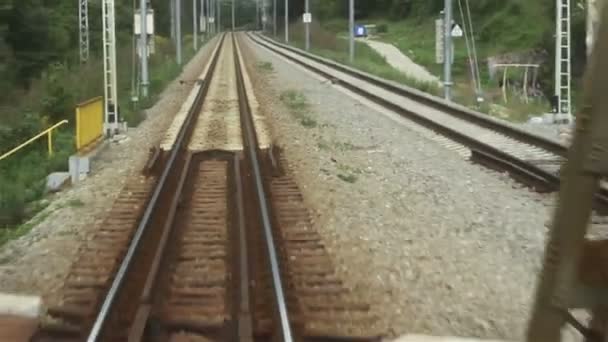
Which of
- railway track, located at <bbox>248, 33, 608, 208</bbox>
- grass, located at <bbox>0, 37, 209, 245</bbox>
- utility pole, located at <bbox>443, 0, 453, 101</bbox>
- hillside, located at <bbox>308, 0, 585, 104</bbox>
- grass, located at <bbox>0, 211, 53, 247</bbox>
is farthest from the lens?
hillside, located at <bbox>308, 0, 585, 104</bbox>

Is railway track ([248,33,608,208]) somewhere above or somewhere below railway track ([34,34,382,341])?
above

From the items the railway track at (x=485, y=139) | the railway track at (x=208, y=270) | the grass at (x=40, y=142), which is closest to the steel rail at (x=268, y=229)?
the railway track at (x=208, y=270)

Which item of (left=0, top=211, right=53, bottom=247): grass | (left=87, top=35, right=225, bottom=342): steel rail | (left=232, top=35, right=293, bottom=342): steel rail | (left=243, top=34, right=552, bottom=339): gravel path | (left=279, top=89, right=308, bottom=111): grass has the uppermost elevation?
(left=279, top=89, right=308, bottom=111): grass

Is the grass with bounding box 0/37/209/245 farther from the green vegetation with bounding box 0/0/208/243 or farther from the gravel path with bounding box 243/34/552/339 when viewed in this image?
the gravel path with bounding box 243/34/552/339

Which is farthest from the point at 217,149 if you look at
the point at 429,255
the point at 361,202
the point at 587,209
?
the point at 587,209

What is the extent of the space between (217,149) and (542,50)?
37.1m

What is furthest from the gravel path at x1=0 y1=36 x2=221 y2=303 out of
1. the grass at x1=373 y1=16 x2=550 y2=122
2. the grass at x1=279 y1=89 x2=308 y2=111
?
the grass at x1=373 y1=16 x2=550 y2=122

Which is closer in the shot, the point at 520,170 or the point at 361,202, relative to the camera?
the point at 361,202

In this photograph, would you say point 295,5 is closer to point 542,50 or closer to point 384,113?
point 542,50

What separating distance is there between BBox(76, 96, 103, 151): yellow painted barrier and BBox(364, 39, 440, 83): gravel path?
32581mm

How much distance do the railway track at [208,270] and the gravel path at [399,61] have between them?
3855 centimetres

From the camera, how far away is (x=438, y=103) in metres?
26.5

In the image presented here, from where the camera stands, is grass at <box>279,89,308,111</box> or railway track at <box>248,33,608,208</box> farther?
grass at <box>279,89,308,111</box>

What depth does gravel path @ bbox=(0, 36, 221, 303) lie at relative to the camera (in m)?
8.59
